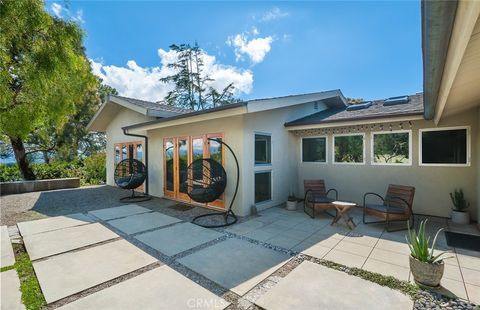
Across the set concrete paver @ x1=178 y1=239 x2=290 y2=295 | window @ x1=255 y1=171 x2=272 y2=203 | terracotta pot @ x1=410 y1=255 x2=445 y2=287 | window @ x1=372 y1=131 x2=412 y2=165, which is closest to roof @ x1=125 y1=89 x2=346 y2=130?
window @ x1=255 y1=171 x2=272 y2=203

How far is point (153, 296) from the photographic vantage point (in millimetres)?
2646

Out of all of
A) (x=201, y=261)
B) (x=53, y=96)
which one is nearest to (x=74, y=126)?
(x=53, y=96)

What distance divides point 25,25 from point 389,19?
31.2ft

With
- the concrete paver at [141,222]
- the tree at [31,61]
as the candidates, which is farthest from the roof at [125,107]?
the concrete paver at [141,222]

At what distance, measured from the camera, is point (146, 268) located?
3.32m

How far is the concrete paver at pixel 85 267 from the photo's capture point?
286cm

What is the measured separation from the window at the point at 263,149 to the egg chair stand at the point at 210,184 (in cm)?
79

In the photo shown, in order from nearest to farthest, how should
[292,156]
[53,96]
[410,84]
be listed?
[53,96]
[292,156]
[410,84]

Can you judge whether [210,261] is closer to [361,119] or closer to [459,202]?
[361,119]

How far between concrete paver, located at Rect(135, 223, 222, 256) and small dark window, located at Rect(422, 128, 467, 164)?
224 inches

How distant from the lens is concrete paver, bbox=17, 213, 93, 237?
4.98 metres

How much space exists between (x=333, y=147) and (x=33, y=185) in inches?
512

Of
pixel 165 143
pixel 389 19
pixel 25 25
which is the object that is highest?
pixel 389 19

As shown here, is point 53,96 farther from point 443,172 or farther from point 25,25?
point 443,172
